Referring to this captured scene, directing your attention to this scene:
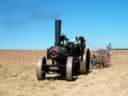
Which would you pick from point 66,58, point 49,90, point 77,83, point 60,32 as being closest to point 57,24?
point 60,32

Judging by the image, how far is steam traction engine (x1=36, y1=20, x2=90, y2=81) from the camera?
15797 mm

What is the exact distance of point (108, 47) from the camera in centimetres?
2483

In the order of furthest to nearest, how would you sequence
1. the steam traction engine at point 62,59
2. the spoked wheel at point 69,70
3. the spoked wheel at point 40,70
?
the spoked wheel at point 40,70 < the steam traction engine at point 62,59 < the spoked wheel at point 69,70

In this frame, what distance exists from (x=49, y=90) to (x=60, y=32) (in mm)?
4470

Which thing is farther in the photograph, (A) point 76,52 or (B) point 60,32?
(A) point 76,52

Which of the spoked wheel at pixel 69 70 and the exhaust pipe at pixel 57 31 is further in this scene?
the exhaust pipe at pixel 57 31

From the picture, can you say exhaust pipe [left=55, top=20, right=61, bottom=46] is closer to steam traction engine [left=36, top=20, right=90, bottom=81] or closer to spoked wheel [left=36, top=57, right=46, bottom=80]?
steam traction engine [left=36, top=20, right=90, bottom=81]

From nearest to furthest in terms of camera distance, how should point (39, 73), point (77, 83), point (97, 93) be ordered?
point (97, 93), point (77, 83), point (39, 73)

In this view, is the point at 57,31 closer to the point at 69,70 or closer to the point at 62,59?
the point at 62,59

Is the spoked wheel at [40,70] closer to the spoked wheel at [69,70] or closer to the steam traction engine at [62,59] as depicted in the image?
the steam traction engine at [62,59]

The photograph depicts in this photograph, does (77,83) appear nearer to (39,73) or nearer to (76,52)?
(39,73)

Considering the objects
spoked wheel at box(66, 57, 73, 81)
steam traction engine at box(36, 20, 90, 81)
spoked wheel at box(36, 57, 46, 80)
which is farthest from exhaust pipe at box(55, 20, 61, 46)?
spoked wheel at box(66, 57, 73, 81)

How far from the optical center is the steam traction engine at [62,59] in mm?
15797

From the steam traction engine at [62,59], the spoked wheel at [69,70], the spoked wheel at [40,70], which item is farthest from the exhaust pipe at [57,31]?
the spoked wheel at [69,70]
